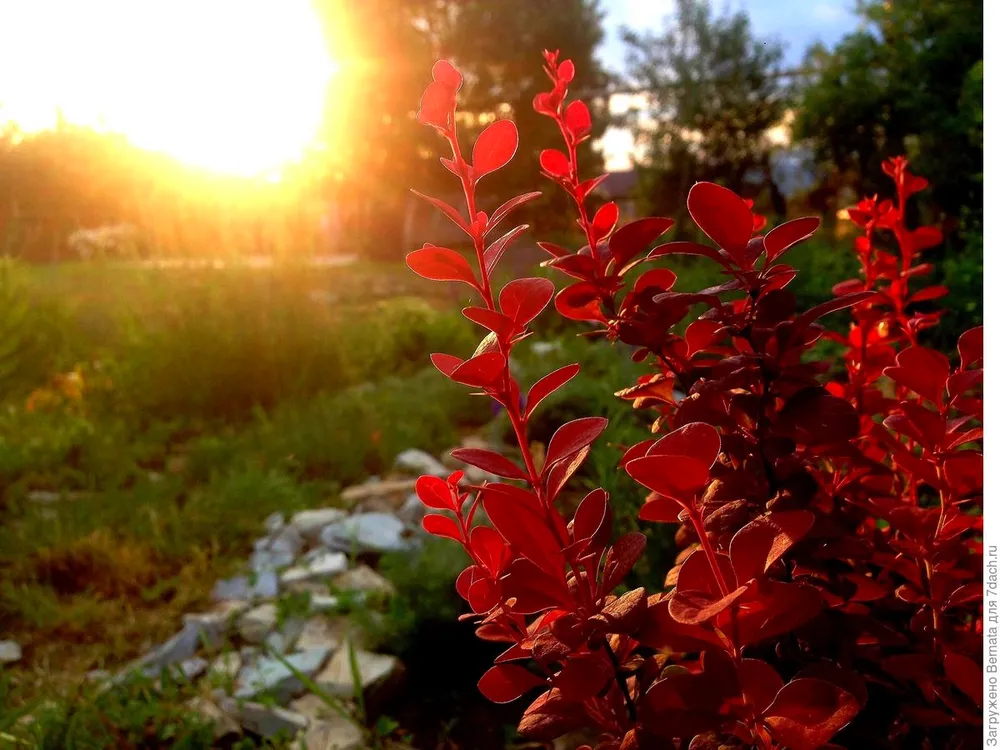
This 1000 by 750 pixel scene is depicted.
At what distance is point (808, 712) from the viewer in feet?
1.66

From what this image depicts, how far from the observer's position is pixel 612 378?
2963mm

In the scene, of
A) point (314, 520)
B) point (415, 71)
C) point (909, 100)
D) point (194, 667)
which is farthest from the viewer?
point (415, 71)

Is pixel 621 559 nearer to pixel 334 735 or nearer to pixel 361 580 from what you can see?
pixel 334 735

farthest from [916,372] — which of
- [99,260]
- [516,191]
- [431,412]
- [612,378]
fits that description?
[99,260]

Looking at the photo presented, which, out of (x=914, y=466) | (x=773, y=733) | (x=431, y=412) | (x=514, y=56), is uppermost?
(x=514, y=56)

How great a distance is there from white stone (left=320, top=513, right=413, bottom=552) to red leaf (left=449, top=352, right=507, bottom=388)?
6.02 ft

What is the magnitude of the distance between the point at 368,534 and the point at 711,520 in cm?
197

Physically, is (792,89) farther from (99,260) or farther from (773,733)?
(773,733)

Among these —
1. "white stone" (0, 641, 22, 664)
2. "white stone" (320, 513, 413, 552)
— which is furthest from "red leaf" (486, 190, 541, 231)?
"white stone" (0, 641, 22, 664)

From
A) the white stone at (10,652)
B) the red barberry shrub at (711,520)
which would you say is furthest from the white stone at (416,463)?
the red barberry shrub at (711,520)

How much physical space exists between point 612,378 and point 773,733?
8.12 feet

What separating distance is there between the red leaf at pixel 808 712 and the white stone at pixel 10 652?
7.03 feet

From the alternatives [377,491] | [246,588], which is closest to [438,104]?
[246,588]

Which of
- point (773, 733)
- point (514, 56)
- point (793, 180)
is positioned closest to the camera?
point (773, 733)
